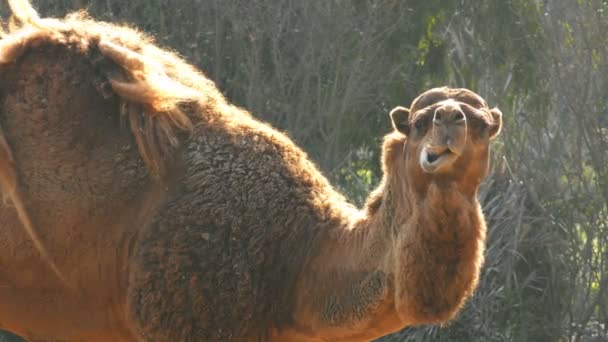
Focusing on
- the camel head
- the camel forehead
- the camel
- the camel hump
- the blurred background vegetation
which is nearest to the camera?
the camel head

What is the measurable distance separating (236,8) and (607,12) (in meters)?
3.35

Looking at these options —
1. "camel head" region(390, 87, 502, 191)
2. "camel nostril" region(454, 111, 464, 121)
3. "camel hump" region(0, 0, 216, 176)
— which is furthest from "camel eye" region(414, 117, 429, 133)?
"camel hump" region(0, 0, 216, 176)

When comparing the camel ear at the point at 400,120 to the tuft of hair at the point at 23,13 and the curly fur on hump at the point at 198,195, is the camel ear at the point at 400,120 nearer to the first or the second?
the curly fur on hump at the point at 198,195

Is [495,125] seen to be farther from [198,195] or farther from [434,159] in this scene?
[198,195]

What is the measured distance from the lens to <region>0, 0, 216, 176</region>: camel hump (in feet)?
21.5

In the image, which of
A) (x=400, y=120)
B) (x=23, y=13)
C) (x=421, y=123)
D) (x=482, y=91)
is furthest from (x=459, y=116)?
(x=482, y=91)

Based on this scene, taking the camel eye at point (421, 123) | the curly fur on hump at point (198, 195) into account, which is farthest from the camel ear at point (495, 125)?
the curly fur on hump at point (198, 195)

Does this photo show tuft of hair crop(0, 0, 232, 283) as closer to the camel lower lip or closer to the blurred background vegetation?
the camel lower lip

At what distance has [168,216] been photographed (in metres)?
6.36

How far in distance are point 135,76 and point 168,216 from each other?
752mm

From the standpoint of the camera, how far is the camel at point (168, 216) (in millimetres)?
6105

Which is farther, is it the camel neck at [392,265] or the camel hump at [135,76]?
the camel hump at [135,76]

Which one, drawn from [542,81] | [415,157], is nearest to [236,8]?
[542,81]

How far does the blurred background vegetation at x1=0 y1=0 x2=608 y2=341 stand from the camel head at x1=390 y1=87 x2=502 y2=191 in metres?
4.80
